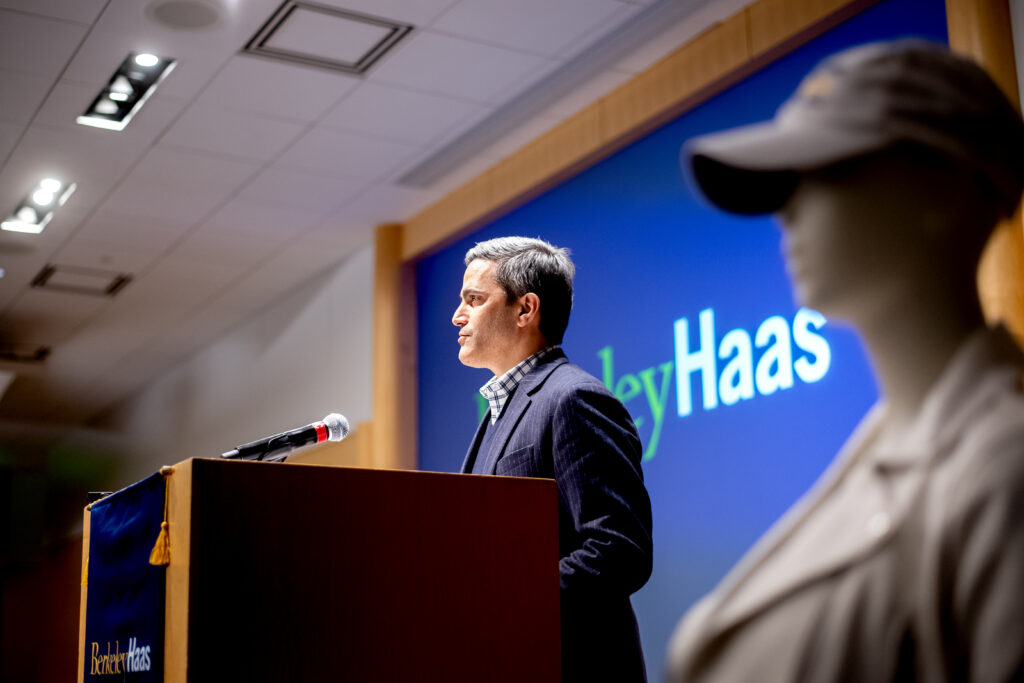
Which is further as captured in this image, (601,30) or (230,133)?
(230,133)

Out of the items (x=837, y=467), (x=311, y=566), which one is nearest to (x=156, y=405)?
(x=311, y=566)

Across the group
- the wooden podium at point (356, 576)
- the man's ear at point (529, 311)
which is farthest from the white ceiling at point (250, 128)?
the wooden podium at point (356, 576)

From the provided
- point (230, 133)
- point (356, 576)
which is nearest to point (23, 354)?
point (230, 133)

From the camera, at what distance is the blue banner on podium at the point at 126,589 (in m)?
1.50

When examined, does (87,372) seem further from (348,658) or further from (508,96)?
(348,658)

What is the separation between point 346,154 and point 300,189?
0.53m

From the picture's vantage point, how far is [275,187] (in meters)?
6.16

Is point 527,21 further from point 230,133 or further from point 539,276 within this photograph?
point 539,276

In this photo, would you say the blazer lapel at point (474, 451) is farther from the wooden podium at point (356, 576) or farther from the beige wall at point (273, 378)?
the beige wall at point (273, 378)

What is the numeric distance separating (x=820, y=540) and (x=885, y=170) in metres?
0.22

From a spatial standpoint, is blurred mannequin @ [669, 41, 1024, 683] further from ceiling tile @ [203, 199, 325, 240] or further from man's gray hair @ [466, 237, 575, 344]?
ceiling tile @ [203, 199, 325, 240]

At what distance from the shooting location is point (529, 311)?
226 centimetres

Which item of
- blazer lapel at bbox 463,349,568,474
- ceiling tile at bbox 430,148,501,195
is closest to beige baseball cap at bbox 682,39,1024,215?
blazer lapel at bbox 463,349,568,474

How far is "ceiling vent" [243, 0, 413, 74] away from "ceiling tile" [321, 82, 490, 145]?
0.26 meters
